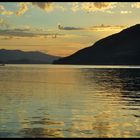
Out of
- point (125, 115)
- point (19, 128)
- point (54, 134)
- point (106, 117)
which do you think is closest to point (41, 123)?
point (19, 128)

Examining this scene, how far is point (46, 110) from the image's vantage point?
44844 millimetres

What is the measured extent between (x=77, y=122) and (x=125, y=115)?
7.60 metres

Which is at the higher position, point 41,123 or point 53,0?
point 53,0

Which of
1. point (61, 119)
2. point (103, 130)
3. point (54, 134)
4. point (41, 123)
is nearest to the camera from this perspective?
point (54, 134)

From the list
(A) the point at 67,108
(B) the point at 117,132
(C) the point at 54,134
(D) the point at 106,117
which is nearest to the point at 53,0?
(C) the point at 54,134

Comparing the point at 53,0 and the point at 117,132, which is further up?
the point at 53,0

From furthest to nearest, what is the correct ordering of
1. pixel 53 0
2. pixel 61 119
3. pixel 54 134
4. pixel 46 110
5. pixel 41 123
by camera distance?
pixel 46 110
pixel 61 119
pixel 41 123
pixel 54 134
pixel 53 0

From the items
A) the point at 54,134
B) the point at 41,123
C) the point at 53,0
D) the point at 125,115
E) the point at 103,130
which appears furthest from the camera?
the point at 125,115

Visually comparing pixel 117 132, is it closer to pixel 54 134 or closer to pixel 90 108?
pixel 54 134

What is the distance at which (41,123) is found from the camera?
34406 millimetres

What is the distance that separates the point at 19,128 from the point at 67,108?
1556 cm

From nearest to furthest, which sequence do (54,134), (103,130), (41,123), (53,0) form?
1. (53,0)
2. (54,134)
3. (103,130)
4. (41,123)

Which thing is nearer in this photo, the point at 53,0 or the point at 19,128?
the point at 53,0

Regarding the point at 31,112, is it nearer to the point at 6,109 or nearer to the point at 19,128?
the point at 6,109
